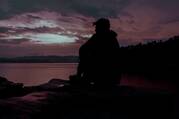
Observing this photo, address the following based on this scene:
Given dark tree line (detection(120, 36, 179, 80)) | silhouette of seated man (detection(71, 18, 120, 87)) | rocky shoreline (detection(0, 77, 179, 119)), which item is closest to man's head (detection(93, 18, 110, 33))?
silhouette of seated man (detection(71, 18, 120, 87))

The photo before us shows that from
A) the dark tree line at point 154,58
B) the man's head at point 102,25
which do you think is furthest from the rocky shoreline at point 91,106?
the dark tree line at point 154,58

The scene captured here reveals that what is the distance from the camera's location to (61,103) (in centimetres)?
681

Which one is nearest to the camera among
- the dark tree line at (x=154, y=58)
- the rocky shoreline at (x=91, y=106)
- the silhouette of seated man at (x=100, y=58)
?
the rocky shoreline at (x=91, y=106)

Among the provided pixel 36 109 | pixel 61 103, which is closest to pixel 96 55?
pixel 61 103

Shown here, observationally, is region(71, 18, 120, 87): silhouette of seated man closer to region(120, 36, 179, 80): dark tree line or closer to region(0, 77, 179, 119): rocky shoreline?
region(0, 77, 179, 119): rocky shoreline

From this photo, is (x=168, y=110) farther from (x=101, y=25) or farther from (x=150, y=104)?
(x=101, y=25)

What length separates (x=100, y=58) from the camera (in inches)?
405

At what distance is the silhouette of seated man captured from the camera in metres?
10.3

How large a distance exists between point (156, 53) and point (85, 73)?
8279 centimetres

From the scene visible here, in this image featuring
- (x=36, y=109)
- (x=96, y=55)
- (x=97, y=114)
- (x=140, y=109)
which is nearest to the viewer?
(x=36, y=109)

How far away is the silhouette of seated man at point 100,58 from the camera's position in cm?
1030

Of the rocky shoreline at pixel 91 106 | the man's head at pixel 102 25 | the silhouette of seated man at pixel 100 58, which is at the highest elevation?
the man's head at pixel 102 25

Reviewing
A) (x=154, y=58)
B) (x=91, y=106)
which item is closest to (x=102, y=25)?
(x=91, y=106)

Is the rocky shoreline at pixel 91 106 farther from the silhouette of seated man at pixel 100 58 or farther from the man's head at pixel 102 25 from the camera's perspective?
the man's head at pixel 102 25
